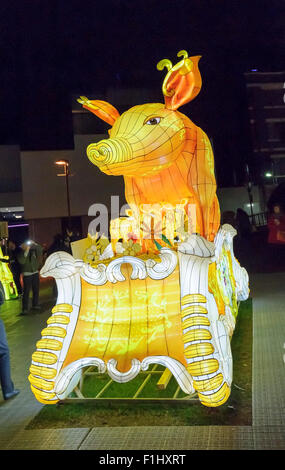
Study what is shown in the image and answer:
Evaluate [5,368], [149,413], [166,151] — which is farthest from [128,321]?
[166,151]

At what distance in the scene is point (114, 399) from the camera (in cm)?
380

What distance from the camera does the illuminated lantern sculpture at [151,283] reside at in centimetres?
344

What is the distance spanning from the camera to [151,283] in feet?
12.6

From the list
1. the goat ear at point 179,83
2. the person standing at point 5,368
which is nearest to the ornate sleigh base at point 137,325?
the person standing at point 5,368

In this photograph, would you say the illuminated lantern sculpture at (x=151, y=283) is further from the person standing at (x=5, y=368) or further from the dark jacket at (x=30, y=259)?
the dark jacket at (x=30, y=259)

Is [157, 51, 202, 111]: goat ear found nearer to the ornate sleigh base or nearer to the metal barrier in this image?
the ornate sleigh base

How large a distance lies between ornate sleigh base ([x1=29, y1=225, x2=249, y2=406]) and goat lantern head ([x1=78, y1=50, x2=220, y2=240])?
994mm

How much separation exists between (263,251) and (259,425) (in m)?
11.8

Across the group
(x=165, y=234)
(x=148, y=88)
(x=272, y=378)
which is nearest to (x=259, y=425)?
(x=272, y=378)

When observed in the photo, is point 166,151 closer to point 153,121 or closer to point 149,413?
point 153,121

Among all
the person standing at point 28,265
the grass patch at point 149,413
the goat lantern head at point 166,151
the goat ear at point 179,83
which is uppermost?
the goat ear at point 179,83

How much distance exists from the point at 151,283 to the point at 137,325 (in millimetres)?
386

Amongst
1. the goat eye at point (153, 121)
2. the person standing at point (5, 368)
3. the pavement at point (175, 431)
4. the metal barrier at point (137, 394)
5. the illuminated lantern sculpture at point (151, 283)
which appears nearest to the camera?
the pavement at point (175, 431)
